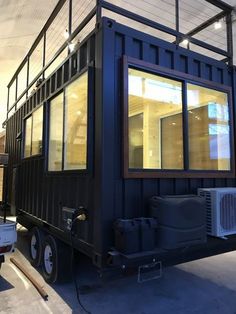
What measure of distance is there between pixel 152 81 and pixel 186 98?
1.64 feet

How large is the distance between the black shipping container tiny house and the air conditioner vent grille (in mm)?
207

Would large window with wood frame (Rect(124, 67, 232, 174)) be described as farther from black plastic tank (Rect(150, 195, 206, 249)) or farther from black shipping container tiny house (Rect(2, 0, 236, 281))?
black plastic tank (Rect(150, 195, 206, 249))

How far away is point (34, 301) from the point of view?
3133 millimetres

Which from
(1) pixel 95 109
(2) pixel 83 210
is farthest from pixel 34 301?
(1) pixel 95 109

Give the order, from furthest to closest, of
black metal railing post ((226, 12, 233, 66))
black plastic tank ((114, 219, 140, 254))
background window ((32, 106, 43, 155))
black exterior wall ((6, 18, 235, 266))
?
background window ((32, 106, 43, 155))
black metal railing post ((226, 12, 233, 66))
black exterior wall ((6, 18, 235, 266))
black plastic tank ((114, 219, 140, 254))

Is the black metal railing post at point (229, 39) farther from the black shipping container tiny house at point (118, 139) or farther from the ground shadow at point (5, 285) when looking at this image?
the ground shadow at point (5, 285)

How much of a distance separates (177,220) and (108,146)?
95 centimetres

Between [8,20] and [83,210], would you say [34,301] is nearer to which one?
[83,210]

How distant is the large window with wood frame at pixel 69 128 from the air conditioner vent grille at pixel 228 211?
5.22 feet

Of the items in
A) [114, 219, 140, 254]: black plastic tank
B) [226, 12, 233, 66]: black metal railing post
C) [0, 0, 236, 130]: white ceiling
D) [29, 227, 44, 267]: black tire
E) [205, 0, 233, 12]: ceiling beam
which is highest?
[0, 0, 236, 130]: white ceiling

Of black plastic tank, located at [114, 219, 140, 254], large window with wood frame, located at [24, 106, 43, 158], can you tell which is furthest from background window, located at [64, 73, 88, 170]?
large window with wood frame, located at [24, 106, 43, 158]

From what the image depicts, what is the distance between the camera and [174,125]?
11.9ft

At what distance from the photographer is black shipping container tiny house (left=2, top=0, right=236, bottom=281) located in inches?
105

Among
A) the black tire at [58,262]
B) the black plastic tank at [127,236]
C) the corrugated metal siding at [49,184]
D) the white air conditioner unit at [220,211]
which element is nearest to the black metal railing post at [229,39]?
the white air conditioner unit at [220,211]
